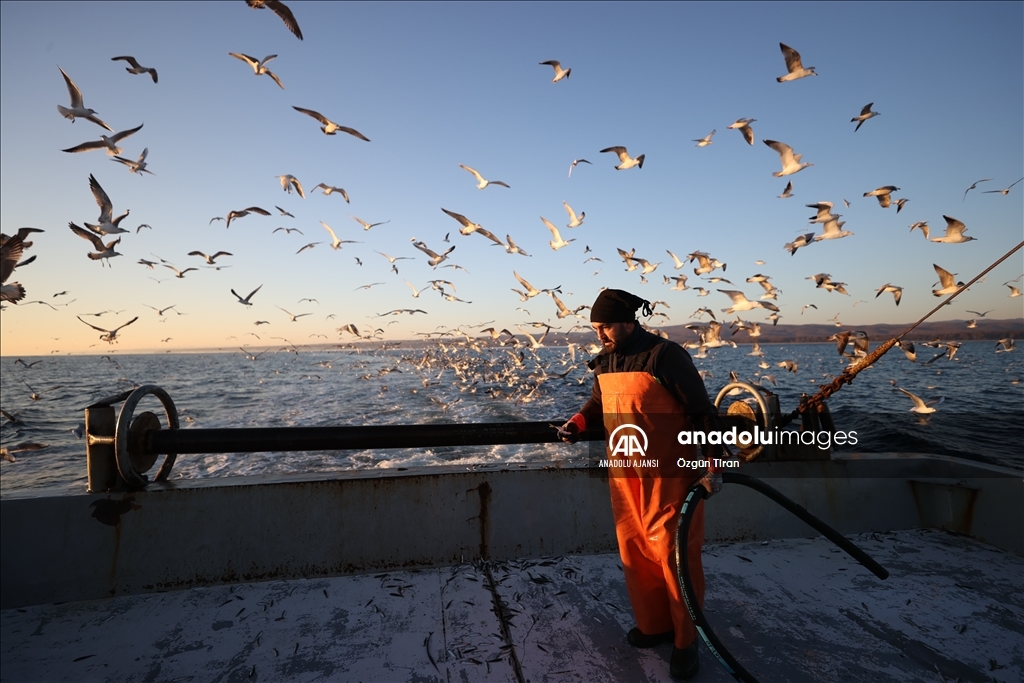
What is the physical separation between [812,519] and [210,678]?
10.3ft

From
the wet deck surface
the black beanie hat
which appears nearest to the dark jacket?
the black beanie hat

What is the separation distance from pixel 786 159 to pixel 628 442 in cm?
937

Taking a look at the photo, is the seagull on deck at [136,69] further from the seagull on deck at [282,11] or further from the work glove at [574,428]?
the work glove at [574,428]

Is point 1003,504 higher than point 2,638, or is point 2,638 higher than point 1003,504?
point 1003,504

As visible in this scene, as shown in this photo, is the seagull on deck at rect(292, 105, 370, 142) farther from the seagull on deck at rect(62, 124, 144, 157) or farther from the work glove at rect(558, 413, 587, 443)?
the work glove at rect(558, 413, 587, 443)

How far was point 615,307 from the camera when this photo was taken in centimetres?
282

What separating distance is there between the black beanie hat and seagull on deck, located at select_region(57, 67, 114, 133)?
30.7ft

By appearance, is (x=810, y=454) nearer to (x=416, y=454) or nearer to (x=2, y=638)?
(x=2, y=638)

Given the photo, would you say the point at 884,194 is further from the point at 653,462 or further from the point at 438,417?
the point at 438,417

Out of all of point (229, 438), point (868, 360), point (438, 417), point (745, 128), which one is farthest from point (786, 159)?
point (438, 417)

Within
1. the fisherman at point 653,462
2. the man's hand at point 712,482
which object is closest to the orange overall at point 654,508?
the fisherman at point 653,462

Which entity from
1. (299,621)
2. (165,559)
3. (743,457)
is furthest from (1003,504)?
(165,559)

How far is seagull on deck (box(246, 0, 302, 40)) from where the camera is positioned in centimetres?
692

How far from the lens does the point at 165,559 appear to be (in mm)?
3379
